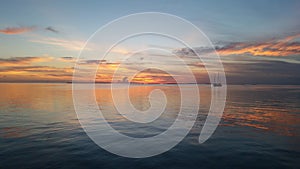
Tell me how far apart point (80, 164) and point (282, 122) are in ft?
85.7

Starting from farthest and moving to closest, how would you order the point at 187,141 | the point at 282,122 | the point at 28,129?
the point at 282,122
the point at 28,129
the point at 187,141

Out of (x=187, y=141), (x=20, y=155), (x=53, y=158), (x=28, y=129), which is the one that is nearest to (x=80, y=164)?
(x=53, y=158)

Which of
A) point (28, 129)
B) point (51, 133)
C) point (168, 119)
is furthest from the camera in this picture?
point (168, 119)

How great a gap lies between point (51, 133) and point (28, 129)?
3608mm

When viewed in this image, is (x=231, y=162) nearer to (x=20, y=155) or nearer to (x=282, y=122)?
(x=20, y=155)

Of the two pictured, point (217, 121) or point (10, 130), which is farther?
point (217, 121)

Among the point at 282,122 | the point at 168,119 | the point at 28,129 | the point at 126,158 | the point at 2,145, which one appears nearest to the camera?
the point at 126,158

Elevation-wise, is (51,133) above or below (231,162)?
above

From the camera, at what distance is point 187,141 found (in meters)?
20.2

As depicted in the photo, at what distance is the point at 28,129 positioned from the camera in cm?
2384

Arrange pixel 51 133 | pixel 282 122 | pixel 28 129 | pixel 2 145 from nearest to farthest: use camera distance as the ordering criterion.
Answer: pixel 2 145
pixel 51 133
pixel 28 129
pixel 282 122

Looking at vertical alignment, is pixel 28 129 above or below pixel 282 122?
above

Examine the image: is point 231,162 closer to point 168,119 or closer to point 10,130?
point 168,119

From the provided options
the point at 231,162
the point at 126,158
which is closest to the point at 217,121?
the point at 231,162
